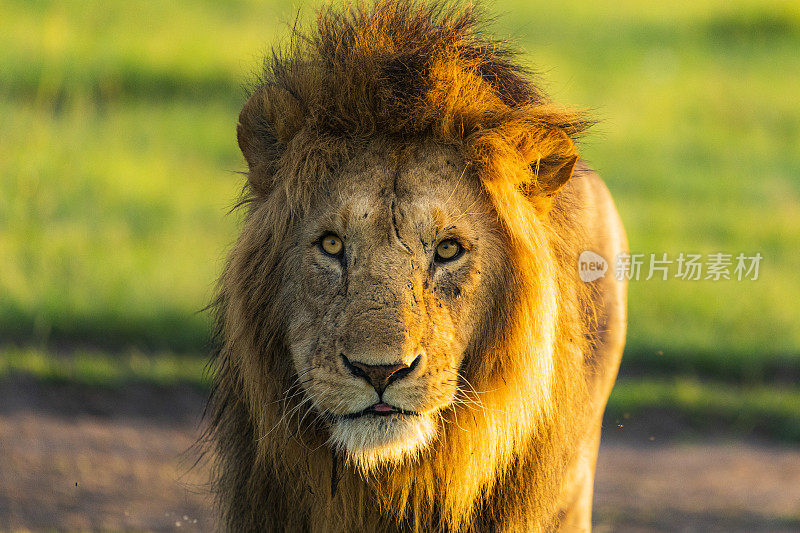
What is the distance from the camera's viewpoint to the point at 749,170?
36.3 feet

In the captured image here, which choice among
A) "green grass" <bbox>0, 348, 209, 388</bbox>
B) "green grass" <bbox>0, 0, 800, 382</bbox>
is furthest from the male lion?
"green grass" <bbox>0, 348, 209, 388</bbox>

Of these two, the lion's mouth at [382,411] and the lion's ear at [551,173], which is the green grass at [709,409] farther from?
the lion's mouth at [382,411]

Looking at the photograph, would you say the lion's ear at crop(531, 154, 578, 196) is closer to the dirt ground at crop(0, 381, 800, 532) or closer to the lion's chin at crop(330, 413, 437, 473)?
the lion's chin at crop(330, 413, 437, 473)

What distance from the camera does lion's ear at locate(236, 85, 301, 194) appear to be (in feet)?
9.06

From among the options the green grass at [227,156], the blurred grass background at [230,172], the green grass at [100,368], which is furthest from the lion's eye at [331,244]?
the green grass at [100,368]

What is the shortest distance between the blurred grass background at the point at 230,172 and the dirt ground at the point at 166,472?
0.75 ft

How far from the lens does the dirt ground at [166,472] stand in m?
4.79

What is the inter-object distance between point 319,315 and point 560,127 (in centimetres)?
80

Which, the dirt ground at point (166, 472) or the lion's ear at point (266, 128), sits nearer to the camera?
the lion's ear at point (266, 128)

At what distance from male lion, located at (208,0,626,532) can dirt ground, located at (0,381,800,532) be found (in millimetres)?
2055

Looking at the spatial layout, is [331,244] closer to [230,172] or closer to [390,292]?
[390,292]

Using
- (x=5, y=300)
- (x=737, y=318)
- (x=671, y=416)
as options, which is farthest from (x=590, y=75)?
(x=5, y=300)

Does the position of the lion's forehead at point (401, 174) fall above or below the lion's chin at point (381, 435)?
above

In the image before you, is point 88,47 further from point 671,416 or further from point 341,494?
point 341,494
